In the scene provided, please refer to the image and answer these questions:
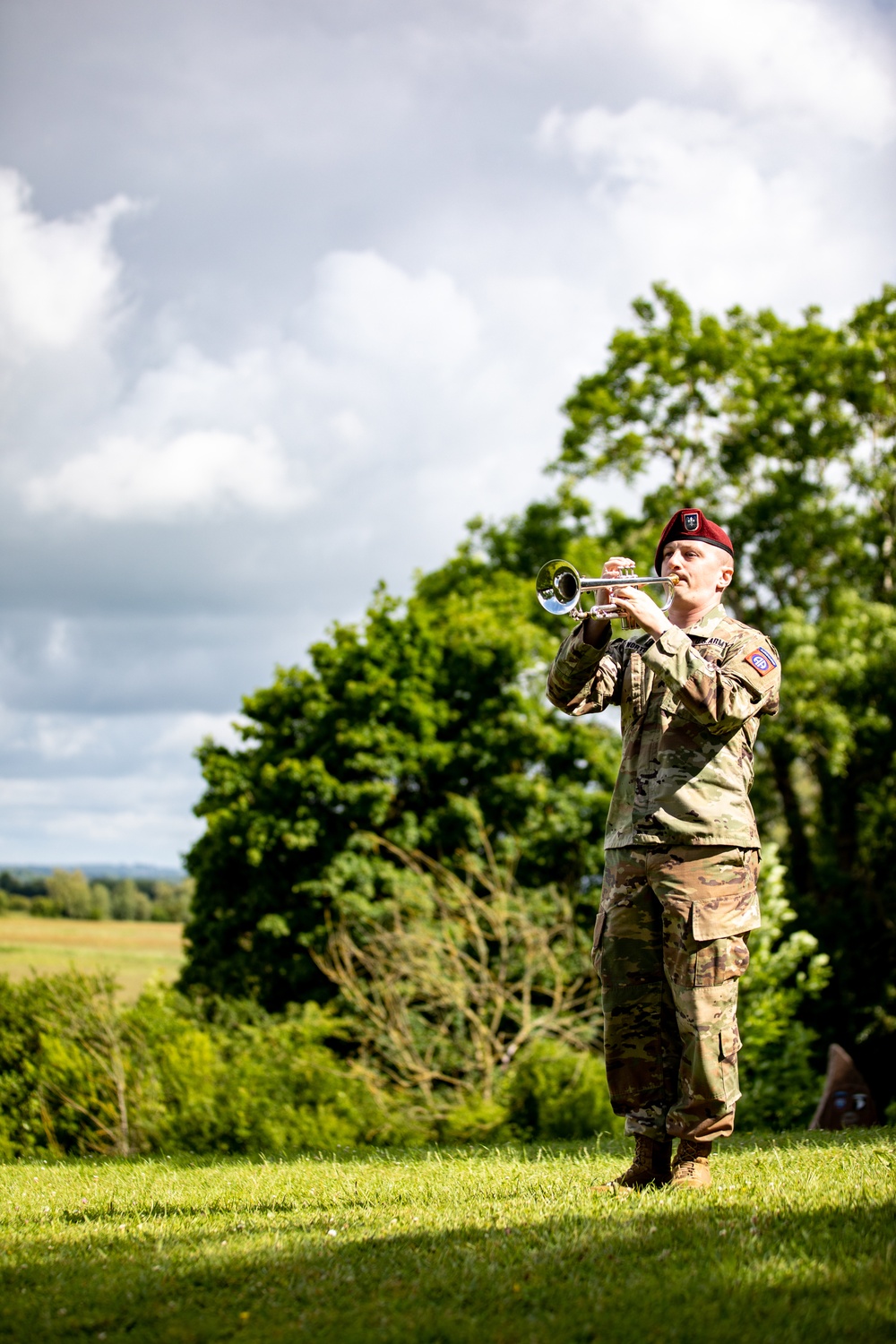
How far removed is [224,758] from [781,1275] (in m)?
22.7

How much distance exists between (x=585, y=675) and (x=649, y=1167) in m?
2.01

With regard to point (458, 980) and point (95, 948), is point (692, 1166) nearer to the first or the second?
point (458, 980)

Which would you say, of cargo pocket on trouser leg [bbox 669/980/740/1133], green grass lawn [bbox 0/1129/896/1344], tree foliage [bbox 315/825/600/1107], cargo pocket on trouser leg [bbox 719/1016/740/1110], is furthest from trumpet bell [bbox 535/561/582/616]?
tree foliage [bbox 315/825/600/1107]

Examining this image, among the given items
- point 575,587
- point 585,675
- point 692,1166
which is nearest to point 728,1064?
point 692,1166

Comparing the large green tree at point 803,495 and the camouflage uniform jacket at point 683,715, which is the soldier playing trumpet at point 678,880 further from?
the large green tree at point 803,495

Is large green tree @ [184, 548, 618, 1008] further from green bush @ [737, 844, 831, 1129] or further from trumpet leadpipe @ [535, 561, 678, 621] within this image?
trumpet leadpipe @ [535, 561, 678, 621]

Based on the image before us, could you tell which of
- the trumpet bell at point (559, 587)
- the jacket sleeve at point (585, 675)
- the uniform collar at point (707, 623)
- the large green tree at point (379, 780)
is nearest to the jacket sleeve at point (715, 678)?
the uniform collar at point (707, 623)

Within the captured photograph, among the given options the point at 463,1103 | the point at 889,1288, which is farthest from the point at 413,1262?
the point at 463,1103

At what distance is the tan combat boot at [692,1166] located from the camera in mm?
4677

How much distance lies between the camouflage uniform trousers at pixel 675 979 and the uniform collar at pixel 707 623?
94 cm

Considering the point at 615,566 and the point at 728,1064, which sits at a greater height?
the point at 615,566

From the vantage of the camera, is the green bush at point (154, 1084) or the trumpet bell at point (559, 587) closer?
the trumpet bell at point (559, 587)

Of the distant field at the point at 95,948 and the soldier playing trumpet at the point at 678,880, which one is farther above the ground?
the soldier playing trumpet at the point at 678,880

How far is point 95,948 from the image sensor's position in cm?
2348
